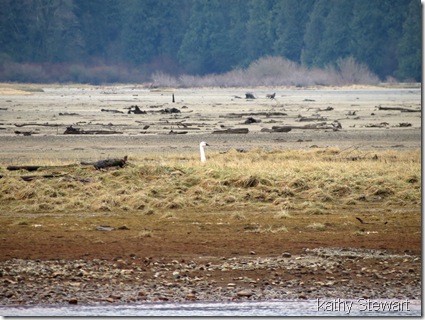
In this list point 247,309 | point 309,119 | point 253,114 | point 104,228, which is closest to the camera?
point 247,309

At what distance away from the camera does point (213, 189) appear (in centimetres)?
1709

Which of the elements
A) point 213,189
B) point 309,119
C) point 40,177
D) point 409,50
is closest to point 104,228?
point 213,189

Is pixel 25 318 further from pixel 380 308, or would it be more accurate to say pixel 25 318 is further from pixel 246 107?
pixel 246 107

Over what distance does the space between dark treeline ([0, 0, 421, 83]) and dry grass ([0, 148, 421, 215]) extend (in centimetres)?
2111

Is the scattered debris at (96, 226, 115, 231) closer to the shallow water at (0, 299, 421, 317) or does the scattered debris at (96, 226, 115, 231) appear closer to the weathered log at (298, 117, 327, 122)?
the shallow water at (0, 299, 421, 317)

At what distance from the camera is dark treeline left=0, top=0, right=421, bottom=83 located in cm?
5162

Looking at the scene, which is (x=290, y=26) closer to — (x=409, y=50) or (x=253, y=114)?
(x=253, y=114)

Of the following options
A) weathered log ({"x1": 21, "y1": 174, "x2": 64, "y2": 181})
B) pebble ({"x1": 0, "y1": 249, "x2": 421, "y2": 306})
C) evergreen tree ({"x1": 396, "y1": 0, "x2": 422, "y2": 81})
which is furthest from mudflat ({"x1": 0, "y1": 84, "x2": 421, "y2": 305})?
evergreen tree ({"x1": 396, "y1": 0, "x2": 422, "y2": 81})

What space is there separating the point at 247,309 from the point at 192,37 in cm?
9039

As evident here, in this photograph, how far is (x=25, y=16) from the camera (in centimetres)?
5009

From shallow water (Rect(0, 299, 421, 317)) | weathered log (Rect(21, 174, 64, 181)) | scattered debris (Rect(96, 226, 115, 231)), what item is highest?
weathered log (Rect(21, 174, 64, 181))

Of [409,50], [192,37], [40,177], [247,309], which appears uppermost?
[192,37]

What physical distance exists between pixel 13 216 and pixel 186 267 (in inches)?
188

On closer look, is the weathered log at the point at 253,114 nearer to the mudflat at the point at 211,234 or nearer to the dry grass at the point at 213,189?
the mudflat at the point at 211,234
